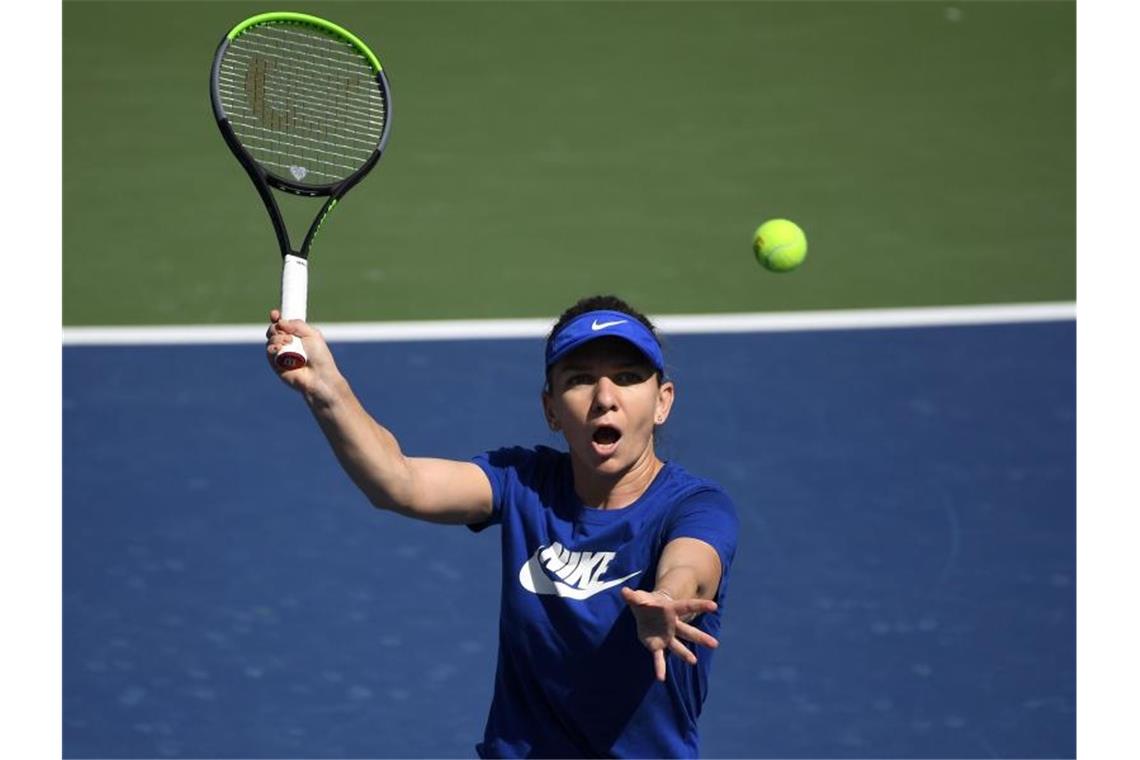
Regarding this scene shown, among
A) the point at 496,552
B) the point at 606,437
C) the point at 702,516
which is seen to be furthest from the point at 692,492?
the point at 496,552

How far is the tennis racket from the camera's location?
207 inches

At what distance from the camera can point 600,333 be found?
14.6 ft

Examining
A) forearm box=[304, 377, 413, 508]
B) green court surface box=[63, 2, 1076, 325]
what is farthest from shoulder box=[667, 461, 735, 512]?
green court surface box=[63, 2, 1076, 325]

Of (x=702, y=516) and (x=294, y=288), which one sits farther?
(x=294, y=288)

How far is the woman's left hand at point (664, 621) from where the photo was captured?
3.86m

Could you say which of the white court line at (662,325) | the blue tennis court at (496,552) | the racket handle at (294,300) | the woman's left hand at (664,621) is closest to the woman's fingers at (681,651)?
the woman's left hand at (664,621)

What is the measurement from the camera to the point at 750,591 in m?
7.62

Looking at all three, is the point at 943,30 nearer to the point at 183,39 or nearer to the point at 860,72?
the point at 860,72

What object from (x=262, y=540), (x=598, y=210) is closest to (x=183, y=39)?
(x=598, y=210)

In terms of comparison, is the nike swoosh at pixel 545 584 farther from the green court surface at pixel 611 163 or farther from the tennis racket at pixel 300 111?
the green court surface at pixel 611 163

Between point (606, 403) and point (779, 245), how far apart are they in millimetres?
3363

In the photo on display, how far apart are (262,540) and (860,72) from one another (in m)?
4.43

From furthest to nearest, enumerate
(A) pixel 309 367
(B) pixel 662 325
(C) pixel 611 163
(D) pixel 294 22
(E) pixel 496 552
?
(C) pixel 611 163
(B) pixel 662 325
(E) pixel 496 552
(D) pixel 294 22
(A) pixel 309 367

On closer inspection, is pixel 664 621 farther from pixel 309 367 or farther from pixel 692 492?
pixel 309 367
